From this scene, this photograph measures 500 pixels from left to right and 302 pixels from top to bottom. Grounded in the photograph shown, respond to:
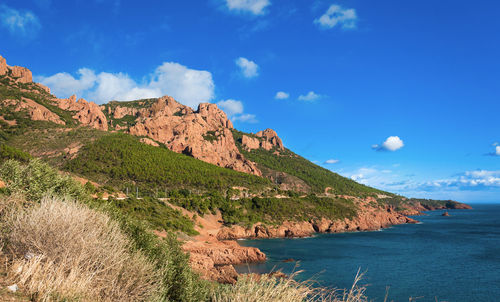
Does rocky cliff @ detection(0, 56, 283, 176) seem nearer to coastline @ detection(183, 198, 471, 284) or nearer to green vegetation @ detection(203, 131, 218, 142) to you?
green vegetation @ detection(203, 131, 218, 142)

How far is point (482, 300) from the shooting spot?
32.6m

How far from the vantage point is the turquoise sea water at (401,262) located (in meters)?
35.9

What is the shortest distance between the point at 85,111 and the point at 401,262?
12413cm

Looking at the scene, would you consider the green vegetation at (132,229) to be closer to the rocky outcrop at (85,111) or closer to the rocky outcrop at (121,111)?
the rocky outcrop at (85,111)

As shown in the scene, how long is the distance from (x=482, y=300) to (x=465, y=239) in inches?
1979

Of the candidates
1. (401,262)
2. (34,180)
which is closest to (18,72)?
(34,180)

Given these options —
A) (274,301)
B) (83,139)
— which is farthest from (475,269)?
(83,139)

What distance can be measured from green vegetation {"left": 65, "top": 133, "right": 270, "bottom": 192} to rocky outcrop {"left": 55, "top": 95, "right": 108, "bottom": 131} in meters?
29.5

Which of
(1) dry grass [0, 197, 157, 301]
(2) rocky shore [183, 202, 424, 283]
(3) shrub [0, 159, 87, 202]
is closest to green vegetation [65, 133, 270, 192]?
(2) rocky shore [183, 202, 424, 283]

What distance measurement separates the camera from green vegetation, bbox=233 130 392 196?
418 feet

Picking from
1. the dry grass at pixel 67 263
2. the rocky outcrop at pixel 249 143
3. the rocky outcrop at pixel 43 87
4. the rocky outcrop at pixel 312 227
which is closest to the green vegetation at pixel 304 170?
the rocky outcrop at pixel 249 143

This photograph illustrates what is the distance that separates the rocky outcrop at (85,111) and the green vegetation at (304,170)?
66.0 metres

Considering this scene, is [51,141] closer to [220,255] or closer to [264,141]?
[220,255]

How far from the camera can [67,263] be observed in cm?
897
